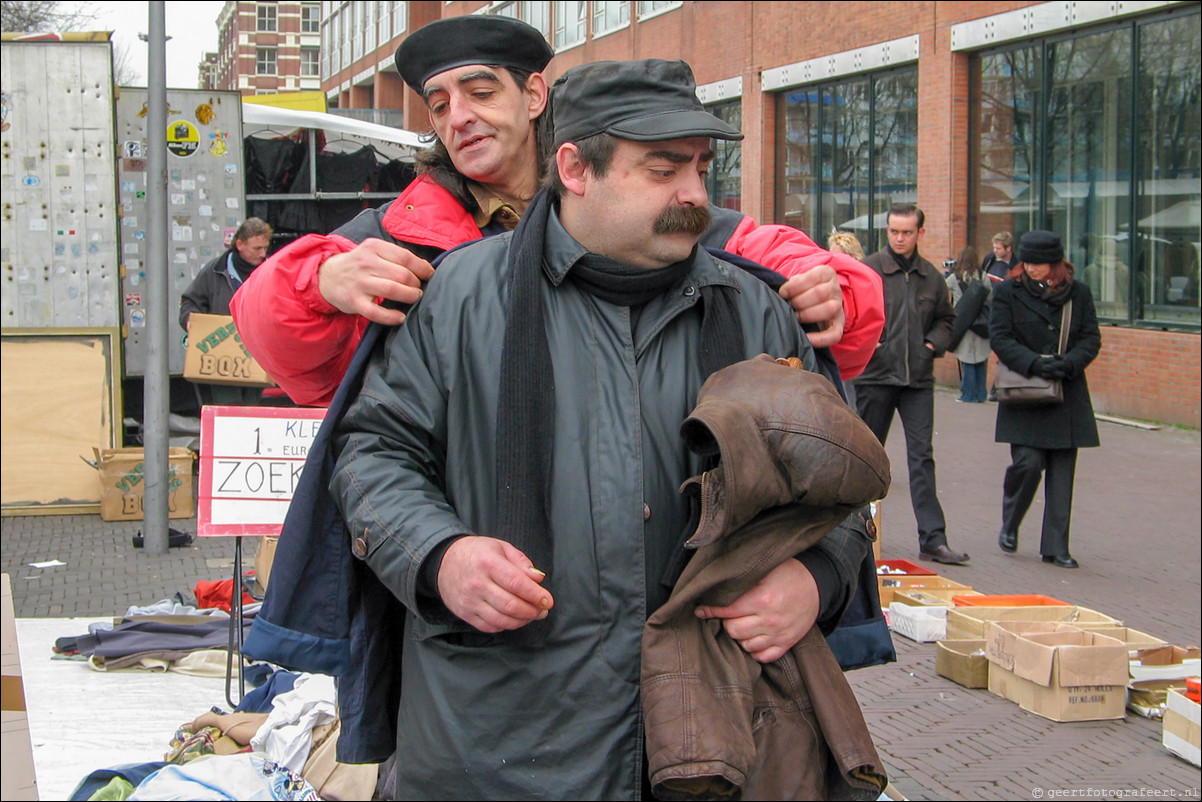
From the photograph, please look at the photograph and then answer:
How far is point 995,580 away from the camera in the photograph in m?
7.77

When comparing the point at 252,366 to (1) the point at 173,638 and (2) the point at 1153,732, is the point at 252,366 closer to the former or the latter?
(1) the point at 173,638

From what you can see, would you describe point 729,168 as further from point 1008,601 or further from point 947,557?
point 1008,601

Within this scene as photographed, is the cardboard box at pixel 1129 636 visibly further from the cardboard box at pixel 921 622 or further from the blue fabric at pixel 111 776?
the blue fabric at pixel 111 776

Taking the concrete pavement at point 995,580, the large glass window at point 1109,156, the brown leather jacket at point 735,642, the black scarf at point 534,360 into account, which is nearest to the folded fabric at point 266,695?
the concrete pavement at point 995,580

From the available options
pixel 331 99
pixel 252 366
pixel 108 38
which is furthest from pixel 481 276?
pixel 331 99

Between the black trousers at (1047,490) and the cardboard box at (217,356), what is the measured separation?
17.4 ft

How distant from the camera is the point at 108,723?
5.23 m

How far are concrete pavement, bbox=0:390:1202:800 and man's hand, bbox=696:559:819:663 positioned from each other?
2803mm

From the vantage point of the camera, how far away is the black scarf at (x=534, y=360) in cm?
216

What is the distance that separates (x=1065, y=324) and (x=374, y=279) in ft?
23.0

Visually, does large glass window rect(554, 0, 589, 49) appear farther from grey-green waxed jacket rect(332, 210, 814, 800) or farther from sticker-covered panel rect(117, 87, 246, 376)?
grey-green waxed jacket rect(332, 210, 814, 800)

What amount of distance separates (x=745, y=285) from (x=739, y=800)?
0.94 m

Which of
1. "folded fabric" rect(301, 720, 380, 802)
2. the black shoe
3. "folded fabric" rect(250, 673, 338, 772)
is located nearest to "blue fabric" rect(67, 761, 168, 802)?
"folded fabric" rect(250, 673, 338, 772)

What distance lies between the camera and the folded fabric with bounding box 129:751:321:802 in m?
4.10
